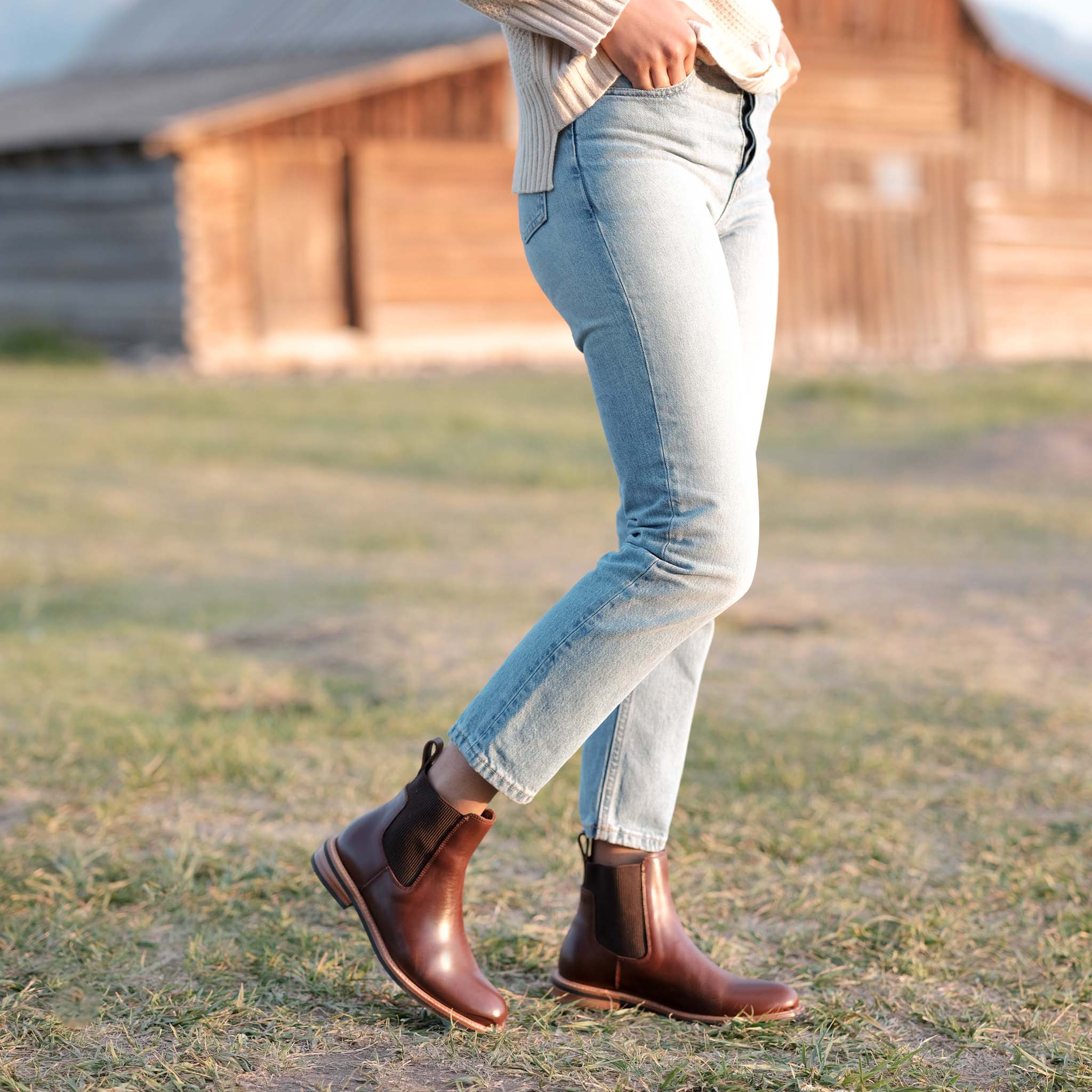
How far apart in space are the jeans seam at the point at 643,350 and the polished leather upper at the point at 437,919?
0.47 metres

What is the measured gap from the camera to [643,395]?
167 centimetres

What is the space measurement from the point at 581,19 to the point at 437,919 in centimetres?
114

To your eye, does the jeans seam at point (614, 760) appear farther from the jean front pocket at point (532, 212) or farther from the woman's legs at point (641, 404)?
the jean front pocket at point (532, 212)

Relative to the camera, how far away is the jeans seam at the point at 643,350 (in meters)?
1.66

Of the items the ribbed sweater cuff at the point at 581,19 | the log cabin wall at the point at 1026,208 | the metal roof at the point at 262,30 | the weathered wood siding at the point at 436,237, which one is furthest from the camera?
the log cabin wall at the point at 1026,208

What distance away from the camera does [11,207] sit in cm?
1661

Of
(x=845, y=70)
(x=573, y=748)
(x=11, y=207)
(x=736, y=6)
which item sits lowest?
(x=573, y=748)

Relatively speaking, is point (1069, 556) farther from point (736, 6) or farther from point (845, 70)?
point (845, 70)

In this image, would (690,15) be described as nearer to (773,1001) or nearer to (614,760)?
(614,760)

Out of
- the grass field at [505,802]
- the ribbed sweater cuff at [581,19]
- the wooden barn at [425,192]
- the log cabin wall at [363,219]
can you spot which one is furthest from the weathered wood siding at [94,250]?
the ribbed sweater cuff at [581,19]

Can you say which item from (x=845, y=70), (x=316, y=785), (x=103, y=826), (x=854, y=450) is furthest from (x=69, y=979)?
(x=845, y=70)

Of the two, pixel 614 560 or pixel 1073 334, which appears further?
pixel 1073 334

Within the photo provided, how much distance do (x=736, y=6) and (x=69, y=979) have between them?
160cm

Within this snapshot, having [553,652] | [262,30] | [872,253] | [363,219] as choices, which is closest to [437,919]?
[553,652]
